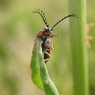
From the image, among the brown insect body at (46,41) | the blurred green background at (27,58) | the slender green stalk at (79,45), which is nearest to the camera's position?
the slender green stalk at (79,45)

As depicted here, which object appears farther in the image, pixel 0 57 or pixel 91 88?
pixel 91 88

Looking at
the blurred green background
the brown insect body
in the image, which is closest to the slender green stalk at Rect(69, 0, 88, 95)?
the brown insect body

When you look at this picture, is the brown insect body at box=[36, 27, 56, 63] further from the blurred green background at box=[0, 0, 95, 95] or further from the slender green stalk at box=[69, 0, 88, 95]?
the blurred green background at box=[0, 0, 95, 95]

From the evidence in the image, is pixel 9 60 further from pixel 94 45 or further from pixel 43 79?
pixel 43 79

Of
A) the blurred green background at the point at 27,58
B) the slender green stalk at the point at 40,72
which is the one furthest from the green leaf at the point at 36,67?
the blurred green background at the point at 27,58

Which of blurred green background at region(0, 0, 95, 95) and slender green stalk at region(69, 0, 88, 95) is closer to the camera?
slender green stalk at region(69, 0, 88, 95)

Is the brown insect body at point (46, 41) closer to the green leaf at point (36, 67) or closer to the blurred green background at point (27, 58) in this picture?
the green leaf at point (36, 67)

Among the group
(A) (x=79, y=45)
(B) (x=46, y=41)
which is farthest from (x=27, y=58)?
(A) (x=79, y=45)

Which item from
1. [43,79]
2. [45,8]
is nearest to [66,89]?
[43,79]
